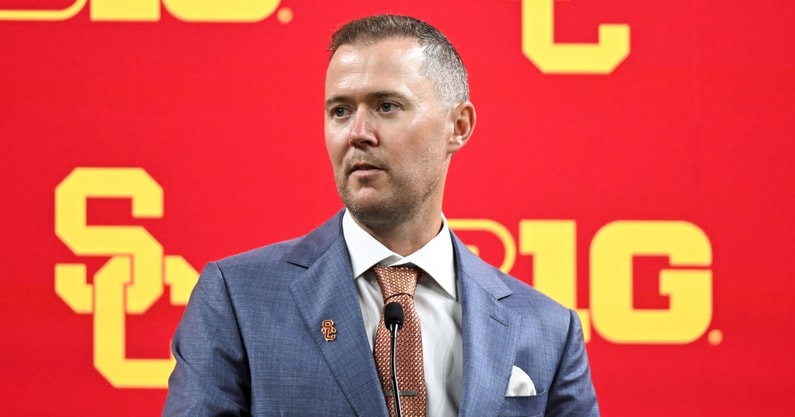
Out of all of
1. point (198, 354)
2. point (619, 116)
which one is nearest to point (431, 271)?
point (198, 354)

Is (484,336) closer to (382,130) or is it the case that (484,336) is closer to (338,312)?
(338,312)

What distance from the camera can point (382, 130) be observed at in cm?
189

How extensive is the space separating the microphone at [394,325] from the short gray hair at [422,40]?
0.48 m

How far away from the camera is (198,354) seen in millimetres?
1761

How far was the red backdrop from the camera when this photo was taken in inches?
112

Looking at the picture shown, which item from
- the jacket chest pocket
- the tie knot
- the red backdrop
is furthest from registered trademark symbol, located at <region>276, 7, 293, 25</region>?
the jacket chest pocket

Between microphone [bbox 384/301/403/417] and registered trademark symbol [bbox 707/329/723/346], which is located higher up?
microphone [bbox 384/301/403/417]

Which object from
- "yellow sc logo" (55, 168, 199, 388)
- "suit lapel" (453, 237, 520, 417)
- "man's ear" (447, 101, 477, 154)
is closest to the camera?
"suit lapel" (453, 237, 520, 417)

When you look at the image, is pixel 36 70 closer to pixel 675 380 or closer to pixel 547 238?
pixel 547 238

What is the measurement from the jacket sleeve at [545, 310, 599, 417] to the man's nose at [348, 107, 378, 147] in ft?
2.00

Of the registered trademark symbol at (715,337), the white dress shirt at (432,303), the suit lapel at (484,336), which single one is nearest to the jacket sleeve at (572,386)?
the suit lapel at (484,336)

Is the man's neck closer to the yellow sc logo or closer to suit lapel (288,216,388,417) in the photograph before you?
suit lapel (288,216,388,417)

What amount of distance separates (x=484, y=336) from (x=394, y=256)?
0.79ft

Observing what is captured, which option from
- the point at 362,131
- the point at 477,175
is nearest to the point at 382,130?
the point at 362,131
